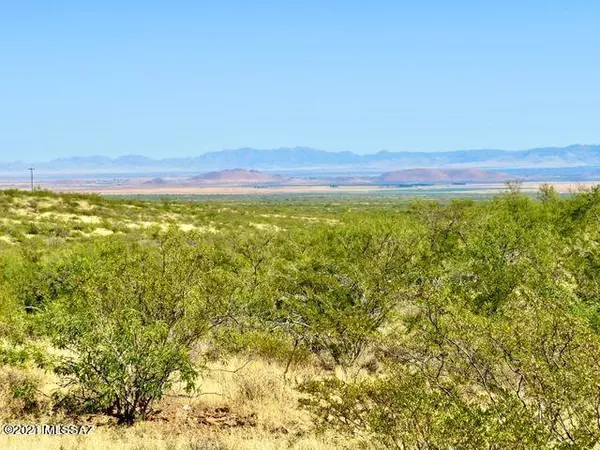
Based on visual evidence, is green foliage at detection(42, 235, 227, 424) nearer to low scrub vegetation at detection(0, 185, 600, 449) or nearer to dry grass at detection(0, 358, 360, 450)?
low scrub vegetation at detection(0, 185, 600, 449)

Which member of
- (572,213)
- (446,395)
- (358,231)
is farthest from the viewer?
(572,213)

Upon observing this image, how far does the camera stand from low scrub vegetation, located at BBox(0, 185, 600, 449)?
700cm

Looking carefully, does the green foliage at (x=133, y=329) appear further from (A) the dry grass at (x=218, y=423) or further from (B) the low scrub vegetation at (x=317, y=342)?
(A) the dry grass at (x=218, y=423)

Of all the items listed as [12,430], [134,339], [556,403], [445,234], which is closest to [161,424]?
[134,339]

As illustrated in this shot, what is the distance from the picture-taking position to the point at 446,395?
749 centimetres

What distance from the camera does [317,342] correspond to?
15125 mm

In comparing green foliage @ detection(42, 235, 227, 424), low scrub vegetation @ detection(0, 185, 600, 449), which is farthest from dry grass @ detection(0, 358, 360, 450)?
green foliage @ detection(42, 235, 227, 424)

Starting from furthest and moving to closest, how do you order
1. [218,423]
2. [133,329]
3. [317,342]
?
[317,342] < [218,423] < [133,329]

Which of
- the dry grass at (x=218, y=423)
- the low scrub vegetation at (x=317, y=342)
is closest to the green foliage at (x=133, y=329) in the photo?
the low scrub vegetation at (x=317, y=342)

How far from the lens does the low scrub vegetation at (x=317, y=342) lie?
7000mm

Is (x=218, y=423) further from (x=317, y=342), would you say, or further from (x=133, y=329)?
(x=317, y=342)

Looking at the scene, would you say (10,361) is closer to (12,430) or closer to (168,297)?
(12,430)

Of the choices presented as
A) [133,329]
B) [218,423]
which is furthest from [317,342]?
[133,329]

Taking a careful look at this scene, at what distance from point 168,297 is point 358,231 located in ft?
33.5
